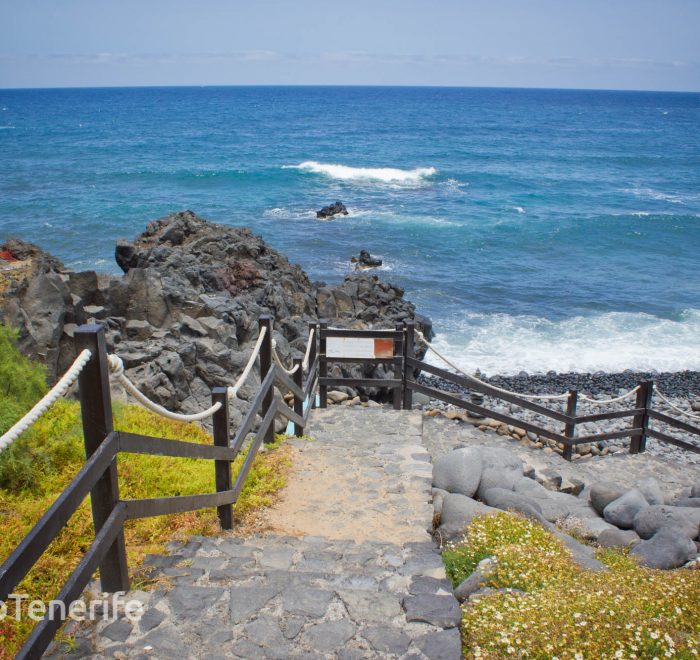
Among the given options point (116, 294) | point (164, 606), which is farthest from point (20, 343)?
point (164, 606)

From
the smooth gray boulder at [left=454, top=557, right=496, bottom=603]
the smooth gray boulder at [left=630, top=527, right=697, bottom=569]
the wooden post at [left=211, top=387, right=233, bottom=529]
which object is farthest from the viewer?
the smooth gray boulder at [left=630, top=527, right=697, bottom=569]

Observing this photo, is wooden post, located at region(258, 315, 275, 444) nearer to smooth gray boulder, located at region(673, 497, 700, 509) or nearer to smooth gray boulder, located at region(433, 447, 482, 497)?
smooth gray boulder, located at region(433, 447, 482, 497)

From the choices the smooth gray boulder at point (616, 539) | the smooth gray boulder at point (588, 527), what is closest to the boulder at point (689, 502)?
the smooth gray boulder at point (588, 527)

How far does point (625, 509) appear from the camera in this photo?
9016 mm

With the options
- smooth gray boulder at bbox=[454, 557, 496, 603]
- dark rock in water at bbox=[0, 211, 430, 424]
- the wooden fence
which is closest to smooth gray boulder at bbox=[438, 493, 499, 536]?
smooth gray boulder at bbox=[454, 557, 496, 603]

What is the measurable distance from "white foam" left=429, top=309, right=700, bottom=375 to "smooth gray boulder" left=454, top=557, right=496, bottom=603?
54.2ft

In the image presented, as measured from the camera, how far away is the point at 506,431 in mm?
13984

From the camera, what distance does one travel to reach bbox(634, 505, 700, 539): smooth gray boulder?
27.9 ft

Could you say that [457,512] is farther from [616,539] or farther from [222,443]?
[222,443]

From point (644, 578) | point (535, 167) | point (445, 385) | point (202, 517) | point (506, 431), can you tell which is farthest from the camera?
point (535, 167)

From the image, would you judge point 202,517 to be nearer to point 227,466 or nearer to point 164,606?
point 227,466

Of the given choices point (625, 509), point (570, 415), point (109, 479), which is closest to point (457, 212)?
point (570, 415)

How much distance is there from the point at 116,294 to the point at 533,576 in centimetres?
1157

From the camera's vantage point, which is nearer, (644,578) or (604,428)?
(644,578)
